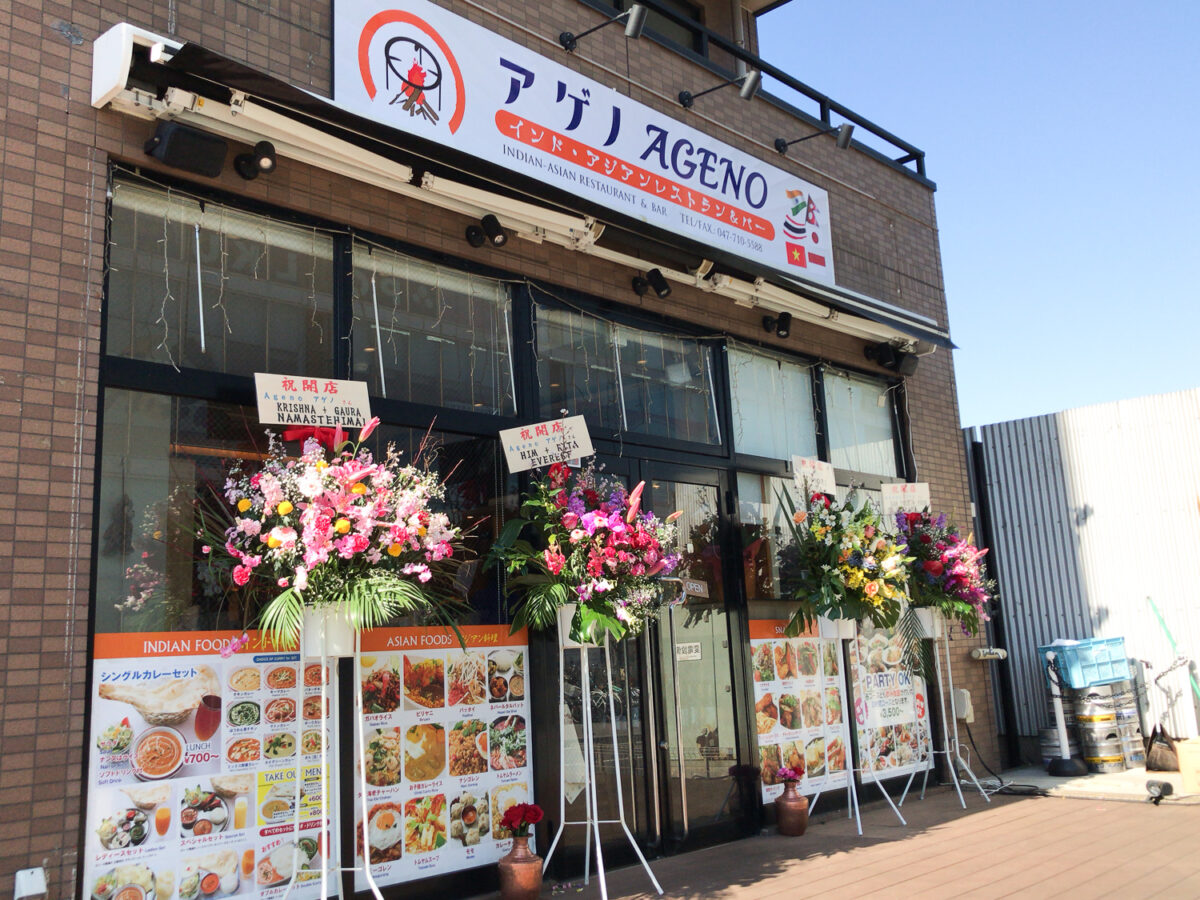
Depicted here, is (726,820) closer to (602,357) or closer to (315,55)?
(602,357)

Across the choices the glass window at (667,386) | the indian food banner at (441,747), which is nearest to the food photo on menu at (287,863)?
the indian food banner at (441,747)

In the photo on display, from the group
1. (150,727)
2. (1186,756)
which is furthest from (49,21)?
(1186,756)

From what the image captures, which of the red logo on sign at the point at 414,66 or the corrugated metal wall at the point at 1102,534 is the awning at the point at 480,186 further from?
the corrugated metal wall at the point at 1102,534

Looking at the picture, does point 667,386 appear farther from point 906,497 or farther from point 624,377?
point 906,497

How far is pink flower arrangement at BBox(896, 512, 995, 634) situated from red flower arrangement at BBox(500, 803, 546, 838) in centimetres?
422

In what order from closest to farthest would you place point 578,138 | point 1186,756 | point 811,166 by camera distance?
1. point 578,138
2. point 1186,756
3. point 811,166

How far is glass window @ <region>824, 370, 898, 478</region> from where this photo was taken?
9180 millimetres

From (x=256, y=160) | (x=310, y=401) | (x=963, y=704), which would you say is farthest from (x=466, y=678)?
Result: (x=963, y=704)

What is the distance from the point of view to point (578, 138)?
7016 mm

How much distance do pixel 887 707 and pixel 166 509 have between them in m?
6.41

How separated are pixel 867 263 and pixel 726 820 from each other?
213 inches

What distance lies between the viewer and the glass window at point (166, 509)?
461 centimetres

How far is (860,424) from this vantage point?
9484mm

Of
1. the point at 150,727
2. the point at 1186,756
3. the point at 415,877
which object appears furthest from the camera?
the point at 1186,756
